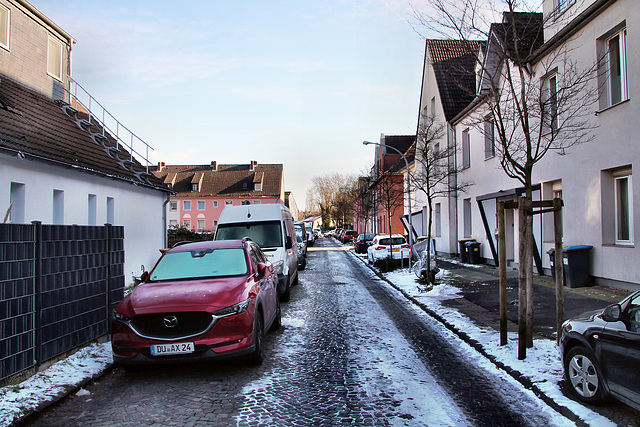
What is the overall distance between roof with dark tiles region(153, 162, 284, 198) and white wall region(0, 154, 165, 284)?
52961mm

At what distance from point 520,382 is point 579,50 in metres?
10.4

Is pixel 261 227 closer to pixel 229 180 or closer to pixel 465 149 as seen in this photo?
pixel 465 149

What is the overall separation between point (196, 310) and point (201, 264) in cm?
162

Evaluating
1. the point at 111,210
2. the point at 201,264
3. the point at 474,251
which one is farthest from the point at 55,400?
the point at 474,251

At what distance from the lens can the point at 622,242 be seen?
1135 cm

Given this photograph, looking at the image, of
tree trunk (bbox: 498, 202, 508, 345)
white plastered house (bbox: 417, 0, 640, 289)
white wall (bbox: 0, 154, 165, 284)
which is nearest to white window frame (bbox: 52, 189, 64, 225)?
white wall (bbox: 0, 154, 165, 284)

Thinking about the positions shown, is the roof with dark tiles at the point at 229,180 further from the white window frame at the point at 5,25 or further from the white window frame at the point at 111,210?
the white window frame at the point at 111,210

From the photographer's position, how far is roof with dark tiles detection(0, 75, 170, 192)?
36.7ft

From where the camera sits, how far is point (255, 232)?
43.6 ft

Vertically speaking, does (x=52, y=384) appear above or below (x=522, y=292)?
below

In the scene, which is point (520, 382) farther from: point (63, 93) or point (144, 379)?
point (63, 93)

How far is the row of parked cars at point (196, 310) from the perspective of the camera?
224 inches

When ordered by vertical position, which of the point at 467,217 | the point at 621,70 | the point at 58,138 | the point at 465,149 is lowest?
the point at 467,217

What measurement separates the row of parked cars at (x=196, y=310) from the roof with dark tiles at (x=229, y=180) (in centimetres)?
6461
